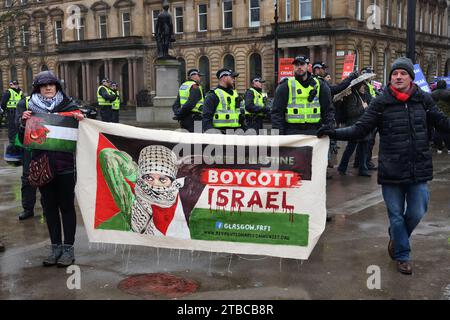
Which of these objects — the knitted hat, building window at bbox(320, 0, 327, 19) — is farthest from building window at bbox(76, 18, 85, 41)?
the knitted hat

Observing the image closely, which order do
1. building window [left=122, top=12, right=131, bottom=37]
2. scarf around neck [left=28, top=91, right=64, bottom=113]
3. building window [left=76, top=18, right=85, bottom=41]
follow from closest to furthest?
scarf around neck [left=28, top=91, right=64, bottom=113], building window [left=122, top=12, right=131, bottom=37], building window [left=76, top=18, right=85, bottom=41]

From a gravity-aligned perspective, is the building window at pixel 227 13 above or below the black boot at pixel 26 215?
above

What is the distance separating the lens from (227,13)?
48781mm

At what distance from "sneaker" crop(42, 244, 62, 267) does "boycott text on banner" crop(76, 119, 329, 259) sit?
1.08 ft

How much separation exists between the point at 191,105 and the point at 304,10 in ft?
121

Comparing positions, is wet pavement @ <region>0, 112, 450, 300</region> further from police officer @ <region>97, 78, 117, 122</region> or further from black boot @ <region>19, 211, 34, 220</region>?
police officer @ <region>97, 78, 117, 122</region>

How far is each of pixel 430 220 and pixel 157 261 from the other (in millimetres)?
3537

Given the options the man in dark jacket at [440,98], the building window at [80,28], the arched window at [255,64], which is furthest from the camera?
the building window at [80,28]

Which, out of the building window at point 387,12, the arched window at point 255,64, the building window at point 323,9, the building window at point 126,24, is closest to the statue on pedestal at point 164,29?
the building window at point 323,9

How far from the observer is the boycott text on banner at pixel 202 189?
17.1 feet

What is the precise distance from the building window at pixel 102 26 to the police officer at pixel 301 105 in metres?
52.3

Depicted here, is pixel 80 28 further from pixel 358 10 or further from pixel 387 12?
pixel 387 12

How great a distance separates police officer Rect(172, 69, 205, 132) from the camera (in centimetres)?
994

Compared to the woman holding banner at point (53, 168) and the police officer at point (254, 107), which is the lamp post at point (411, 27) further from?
the woman holding banner at point (53, 168)
